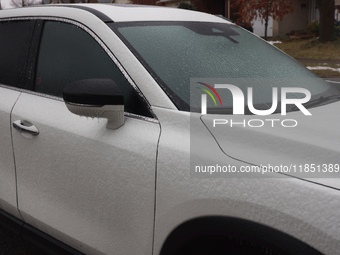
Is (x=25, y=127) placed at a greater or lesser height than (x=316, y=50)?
greater

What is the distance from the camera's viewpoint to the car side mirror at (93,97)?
6.43 ft

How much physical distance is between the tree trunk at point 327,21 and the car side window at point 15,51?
21.3m

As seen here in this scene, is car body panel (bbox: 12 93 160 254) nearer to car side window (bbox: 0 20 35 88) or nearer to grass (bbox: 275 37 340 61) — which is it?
car side window (bbox: 0 20 35 88)

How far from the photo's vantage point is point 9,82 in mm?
2979

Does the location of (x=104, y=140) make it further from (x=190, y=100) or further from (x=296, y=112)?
(x=296, y=112)

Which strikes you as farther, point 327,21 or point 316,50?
point 327,21

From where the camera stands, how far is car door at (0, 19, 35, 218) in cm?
272

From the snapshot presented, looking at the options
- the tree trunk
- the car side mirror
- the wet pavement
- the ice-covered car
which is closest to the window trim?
the ice-covered car

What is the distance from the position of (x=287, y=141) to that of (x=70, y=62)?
1.50m

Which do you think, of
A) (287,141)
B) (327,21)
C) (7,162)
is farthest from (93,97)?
(327,21)

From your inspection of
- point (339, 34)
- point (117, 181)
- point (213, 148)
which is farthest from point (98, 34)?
point (339, 34)

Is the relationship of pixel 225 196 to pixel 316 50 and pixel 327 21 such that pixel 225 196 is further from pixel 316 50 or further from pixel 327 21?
pixel 327 21

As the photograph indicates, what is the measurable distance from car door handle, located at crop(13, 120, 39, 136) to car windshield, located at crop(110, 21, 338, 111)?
0.78 meters

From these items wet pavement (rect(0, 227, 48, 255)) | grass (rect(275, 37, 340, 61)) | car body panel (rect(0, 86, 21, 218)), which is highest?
car body panel (rect(0, 86, 21, 218))
